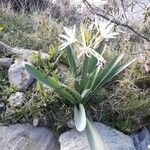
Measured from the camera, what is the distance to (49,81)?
11.0 feet

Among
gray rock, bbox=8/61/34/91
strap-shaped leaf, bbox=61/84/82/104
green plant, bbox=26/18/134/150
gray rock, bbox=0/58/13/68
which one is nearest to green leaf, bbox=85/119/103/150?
green plant, bbox=26/18/134/150

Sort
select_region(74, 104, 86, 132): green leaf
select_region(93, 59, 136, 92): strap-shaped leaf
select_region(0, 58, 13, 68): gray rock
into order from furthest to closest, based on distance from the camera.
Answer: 1. select_region(0, 58, 13, 68): gray rock
2. select_region(93, 59, 136, 92): strap-shaped leaf
3. select_region(74, 104, 86, 132): green leaf

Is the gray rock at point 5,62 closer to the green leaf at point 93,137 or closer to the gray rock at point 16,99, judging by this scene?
the gray rock at point 16,99

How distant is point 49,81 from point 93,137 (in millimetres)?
579

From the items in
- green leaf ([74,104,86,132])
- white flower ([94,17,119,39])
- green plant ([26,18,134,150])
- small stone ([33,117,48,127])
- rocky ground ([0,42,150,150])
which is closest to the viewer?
white flower ([94,17,119,39])

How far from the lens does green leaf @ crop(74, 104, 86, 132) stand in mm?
3117

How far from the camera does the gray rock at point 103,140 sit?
3303 millimetres

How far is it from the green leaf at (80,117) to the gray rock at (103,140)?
0.19 meters

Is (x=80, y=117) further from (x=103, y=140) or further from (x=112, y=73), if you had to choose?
(x=112, y=73)

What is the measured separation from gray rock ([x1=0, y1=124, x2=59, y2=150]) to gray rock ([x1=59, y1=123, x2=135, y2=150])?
0.17 m

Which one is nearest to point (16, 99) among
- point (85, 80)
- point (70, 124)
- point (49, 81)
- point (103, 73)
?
point (49, 81)

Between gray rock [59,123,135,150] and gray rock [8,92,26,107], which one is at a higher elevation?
gray rock [8,92,26,107]

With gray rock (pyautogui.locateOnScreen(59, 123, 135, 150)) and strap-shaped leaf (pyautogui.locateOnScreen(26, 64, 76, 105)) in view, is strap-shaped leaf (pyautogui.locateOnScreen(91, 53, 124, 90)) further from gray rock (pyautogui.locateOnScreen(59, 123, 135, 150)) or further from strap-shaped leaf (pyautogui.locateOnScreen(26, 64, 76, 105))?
gray rock (pyautogui.locateOnScreen(59, 123, 135, 150))

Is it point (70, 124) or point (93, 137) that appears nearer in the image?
point (93, 137)
